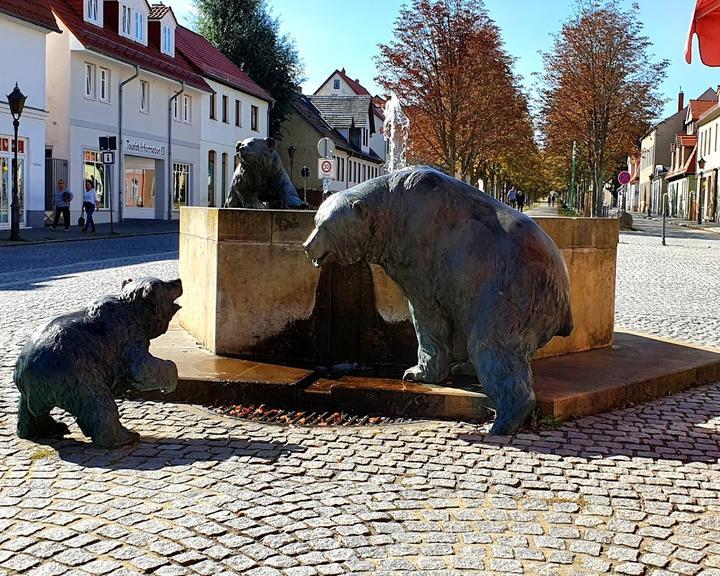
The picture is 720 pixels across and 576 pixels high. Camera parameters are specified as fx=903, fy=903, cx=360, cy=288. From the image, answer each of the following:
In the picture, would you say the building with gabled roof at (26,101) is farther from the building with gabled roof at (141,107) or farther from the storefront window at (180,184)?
the storefront window at (180,184)

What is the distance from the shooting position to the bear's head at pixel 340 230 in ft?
17.3

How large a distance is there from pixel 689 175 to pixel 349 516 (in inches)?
2751

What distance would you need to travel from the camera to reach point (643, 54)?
42969 millimetres

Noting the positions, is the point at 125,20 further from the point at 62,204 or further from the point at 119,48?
the point at 62,204

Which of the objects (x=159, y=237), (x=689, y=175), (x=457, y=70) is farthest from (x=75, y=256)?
(x=689, y=175)

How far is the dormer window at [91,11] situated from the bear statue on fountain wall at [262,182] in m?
29.1

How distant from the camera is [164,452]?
4.73 metres

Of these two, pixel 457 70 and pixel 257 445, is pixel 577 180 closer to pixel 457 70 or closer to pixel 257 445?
pixel 457 70

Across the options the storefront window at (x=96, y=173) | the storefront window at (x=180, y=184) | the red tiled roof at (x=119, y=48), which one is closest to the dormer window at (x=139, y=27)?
the red tiled roof at (x=119, y=48)

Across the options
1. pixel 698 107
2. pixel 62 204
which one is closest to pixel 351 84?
pixel 698 107

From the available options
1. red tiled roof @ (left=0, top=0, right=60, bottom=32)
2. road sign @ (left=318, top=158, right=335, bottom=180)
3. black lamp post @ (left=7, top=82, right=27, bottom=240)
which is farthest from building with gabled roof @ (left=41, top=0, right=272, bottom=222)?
road sign @ (left=318, top=158, right=335, bottom=180)

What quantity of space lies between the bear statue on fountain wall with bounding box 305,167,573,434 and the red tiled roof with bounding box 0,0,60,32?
954 inches

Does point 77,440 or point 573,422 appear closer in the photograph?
point 77,440

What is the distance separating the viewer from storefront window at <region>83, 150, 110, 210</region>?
33.2 meters
